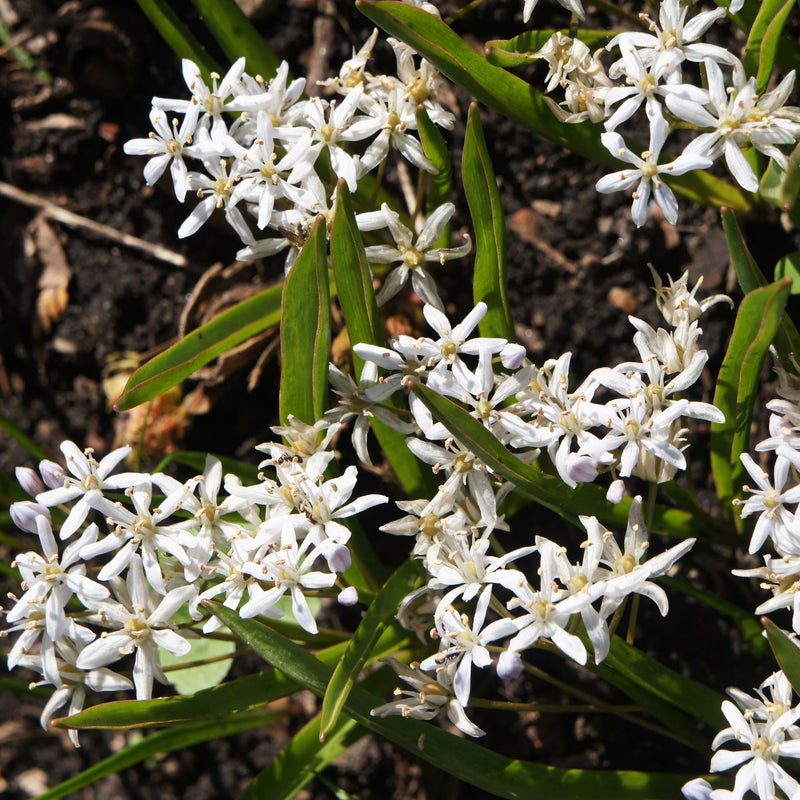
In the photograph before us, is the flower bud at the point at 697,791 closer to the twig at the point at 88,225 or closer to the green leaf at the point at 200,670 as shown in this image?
the green leaf at the point at 200,670

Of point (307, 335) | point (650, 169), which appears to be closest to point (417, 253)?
point (307, 335)

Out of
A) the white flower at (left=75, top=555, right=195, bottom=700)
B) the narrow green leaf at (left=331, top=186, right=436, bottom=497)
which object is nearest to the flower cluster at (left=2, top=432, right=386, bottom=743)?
the white flower at (left=75, top=555, right=195, bottom=700)

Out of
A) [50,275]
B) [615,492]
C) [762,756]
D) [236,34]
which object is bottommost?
[762,756]

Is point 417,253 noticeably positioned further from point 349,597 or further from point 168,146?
point 349,597

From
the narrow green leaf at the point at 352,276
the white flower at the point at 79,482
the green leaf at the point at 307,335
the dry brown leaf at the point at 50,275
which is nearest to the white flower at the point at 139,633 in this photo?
the white flower at the point at 79,482

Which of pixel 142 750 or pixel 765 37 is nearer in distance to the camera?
pixel 765 37

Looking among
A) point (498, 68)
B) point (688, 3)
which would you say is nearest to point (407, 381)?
point (498, 68)
